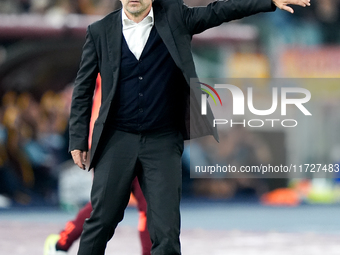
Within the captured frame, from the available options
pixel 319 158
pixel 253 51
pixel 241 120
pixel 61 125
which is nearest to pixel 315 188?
pixel 319 158

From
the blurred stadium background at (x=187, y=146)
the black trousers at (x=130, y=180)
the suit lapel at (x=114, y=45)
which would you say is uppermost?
the suit lapel at (x=114, y=45)

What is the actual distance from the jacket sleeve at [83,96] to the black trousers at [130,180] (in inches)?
8.1

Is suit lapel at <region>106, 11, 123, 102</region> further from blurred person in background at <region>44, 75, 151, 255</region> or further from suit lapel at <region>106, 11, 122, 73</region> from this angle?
blurred person in background at <region>44, 75, 151, 255</region>

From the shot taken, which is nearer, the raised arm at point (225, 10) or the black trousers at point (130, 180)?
the raised arm at point (225, 10)

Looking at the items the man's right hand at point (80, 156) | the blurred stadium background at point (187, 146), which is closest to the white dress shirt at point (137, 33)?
the man's right hand at point (80, 156)

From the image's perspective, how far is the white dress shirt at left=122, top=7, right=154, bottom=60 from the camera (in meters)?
4.50

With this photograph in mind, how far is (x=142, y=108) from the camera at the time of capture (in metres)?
4.46

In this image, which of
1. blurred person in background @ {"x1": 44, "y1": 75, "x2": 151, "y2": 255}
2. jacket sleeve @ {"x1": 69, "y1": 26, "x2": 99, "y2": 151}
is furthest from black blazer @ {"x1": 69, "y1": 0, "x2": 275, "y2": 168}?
blurred person in background @ {"x1": 44, "y1": 75, "x2": 151, "y2": 255}

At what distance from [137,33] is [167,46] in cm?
24

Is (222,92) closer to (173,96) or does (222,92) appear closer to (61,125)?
(61,125)

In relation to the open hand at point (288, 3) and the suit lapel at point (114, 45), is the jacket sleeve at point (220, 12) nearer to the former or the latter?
the open hand at point (288, 3)

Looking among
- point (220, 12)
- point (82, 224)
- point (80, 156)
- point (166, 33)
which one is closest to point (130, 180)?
point (80, 156)

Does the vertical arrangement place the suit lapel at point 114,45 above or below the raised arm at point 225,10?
below

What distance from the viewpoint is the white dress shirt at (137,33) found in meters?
4.50
